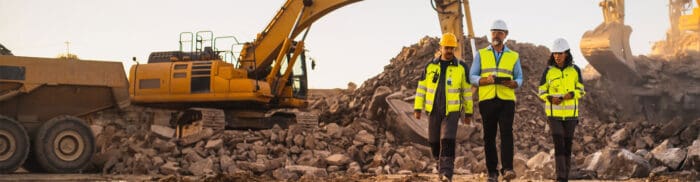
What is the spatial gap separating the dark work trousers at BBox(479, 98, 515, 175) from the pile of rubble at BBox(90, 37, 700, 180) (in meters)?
2.48

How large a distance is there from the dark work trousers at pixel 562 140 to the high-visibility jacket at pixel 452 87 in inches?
30.8

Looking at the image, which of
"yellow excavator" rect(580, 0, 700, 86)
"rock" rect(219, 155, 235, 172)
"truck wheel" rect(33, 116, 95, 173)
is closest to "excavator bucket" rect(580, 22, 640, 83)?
"yellow excavator" rect(580, 0, 700, 86)

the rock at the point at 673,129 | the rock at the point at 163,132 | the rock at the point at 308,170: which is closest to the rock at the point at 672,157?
the rock at the point at 308,170

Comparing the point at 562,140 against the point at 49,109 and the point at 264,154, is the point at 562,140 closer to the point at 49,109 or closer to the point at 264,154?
the point at 264,154

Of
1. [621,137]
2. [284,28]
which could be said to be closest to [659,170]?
[621,137]

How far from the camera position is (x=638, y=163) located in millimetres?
10703

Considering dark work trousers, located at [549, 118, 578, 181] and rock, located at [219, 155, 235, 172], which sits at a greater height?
dark work trousers, located at [549, 118, 578, 181]

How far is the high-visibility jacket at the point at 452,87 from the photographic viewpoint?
799 centimetres

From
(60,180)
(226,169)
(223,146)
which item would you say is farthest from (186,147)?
(60,180)

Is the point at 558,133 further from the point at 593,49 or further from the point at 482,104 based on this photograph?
the point at 593,49

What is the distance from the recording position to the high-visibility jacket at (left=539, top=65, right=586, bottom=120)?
7969 millimetres

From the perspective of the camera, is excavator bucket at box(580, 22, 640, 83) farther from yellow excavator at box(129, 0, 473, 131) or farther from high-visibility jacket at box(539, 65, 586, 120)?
high-visibility jacket at box(539, 65, 586, 120)

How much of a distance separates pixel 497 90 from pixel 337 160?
7.86m

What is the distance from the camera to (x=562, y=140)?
8.00 meters
